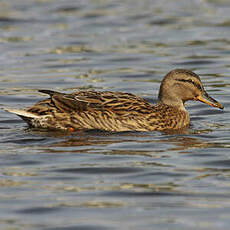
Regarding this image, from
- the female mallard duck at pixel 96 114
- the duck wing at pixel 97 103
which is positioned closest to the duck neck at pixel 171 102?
the female mallard duck at pixel 96 114

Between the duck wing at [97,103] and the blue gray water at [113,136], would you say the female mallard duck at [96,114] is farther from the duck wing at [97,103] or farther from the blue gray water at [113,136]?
the blue gray water at [113,136]

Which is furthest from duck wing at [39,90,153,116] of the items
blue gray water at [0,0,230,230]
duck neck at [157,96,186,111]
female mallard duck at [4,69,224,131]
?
duck neck at [157,96,186,111]

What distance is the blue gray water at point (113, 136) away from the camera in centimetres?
819

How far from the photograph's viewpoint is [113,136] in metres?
11.8

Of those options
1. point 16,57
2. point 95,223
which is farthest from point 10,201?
point 16,57

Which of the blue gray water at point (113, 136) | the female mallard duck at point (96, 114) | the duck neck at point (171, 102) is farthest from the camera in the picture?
the duck neck at point (171, 102)

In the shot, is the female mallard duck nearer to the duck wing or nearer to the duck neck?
the duck wing

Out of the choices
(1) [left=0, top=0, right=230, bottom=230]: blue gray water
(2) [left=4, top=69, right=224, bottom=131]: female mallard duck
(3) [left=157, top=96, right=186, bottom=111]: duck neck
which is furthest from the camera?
(3) [left=157, top=96, right=186, bottom=111]: duck neck

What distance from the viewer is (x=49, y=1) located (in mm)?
24625

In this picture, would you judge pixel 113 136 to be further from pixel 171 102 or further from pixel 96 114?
pixel 171 102

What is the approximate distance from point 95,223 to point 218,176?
2.25 meters

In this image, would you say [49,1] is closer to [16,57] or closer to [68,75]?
[16,57]

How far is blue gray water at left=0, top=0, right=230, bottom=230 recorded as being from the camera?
8.19 meters

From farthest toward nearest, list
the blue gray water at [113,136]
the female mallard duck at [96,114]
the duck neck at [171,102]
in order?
1. the duck neck at [171,102]
2. the female mallard duck at [96,114]
3. the blue gray water at [113,136]
